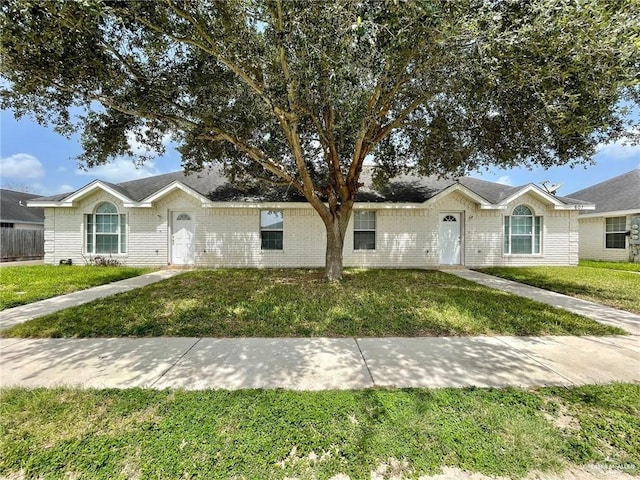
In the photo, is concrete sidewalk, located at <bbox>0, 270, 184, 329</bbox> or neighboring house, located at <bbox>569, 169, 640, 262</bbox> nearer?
concrete sidewalk, located at <bbox>0, 270, 184, 329</bbox>

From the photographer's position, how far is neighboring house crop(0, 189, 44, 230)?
1689cm

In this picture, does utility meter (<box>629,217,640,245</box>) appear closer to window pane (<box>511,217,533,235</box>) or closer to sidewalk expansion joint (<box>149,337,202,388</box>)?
window pane (<box>511,217,533,235</box>)

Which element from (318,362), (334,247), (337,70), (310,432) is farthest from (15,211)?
(310,432)

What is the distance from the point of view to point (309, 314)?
18.9 ft

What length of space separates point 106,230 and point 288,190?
8.39 m

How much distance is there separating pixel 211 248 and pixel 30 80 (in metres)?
7.91

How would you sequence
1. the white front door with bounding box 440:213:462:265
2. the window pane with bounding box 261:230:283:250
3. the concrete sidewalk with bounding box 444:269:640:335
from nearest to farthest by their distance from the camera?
the concrete sidewalk with bounding box 444:269:640:335 → the window pane with bounding box 261:230:283:250 → the white front door with bounding box 440:213:462:265

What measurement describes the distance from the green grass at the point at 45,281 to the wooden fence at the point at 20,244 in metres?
5.38

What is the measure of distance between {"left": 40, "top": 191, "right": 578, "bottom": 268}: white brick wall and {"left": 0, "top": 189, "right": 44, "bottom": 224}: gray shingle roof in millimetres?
7440

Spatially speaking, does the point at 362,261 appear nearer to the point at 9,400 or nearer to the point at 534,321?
the point at 534,321

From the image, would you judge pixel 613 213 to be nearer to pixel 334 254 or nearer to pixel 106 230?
pixel 334 254

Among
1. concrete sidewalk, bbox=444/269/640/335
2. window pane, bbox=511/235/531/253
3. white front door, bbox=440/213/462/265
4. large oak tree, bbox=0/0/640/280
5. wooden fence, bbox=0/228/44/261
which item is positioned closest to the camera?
large oak tree, bbox=0/0/640/280

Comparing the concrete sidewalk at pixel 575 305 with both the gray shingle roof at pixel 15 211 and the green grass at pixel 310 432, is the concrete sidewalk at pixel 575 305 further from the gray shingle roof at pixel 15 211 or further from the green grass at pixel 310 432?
the gray shingle roof at pixel 15 211

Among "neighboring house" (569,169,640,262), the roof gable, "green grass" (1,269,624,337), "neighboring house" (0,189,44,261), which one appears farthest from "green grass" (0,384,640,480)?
"neighboring house" (0,189,44,261)
